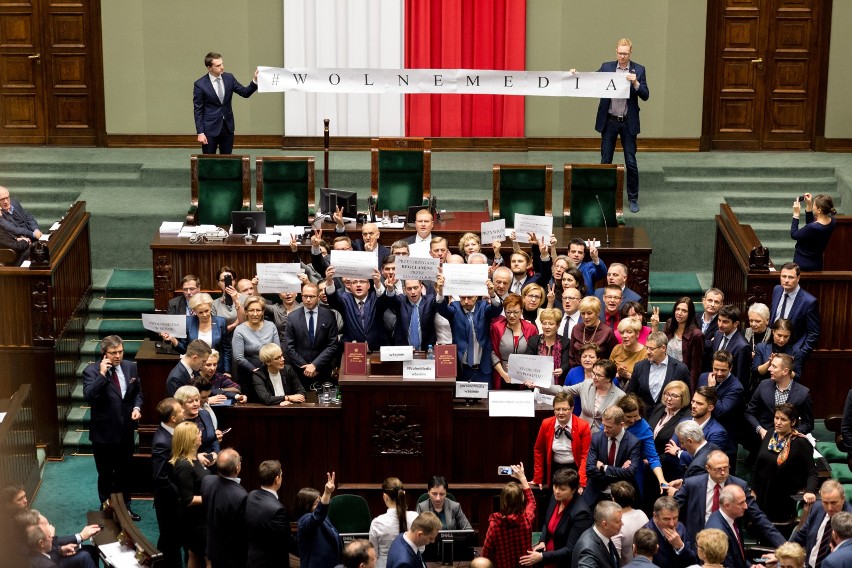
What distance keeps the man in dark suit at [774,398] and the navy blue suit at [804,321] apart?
3.11 ft

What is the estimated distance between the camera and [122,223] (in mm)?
11625

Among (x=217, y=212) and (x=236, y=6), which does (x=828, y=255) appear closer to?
(x=217, y=212)

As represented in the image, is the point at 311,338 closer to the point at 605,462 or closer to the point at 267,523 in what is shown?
the point at 267,523

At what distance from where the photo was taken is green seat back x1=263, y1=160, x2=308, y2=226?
11.1 meters

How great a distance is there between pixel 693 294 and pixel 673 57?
13.8ft

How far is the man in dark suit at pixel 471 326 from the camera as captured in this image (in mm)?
7785

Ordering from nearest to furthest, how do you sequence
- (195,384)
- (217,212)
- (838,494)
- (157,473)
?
(838,494), (157,473), (195,384), (217,212)

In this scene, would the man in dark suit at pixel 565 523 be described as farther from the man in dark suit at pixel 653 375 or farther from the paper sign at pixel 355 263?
the paper sign at pixel 355 263

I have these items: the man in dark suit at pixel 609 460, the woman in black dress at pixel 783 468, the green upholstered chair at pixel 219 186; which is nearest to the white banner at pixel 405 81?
the green upholstered chair at pixel 219 186

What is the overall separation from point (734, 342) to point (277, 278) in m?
3.34

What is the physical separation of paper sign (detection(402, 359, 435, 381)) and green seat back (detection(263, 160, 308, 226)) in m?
4.01

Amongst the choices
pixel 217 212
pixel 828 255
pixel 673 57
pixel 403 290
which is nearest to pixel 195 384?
pixel 403 290

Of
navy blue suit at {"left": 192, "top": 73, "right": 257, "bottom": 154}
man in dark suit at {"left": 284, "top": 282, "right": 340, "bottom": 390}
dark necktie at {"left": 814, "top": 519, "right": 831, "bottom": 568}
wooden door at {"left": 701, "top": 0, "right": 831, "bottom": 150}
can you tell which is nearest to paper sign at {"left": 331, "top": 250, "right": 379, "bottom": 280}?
man in dark suit at {"left": 284, "top": 282, "right": 340, "bottom": 390}

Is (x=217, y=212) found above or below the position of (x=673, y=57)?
below
